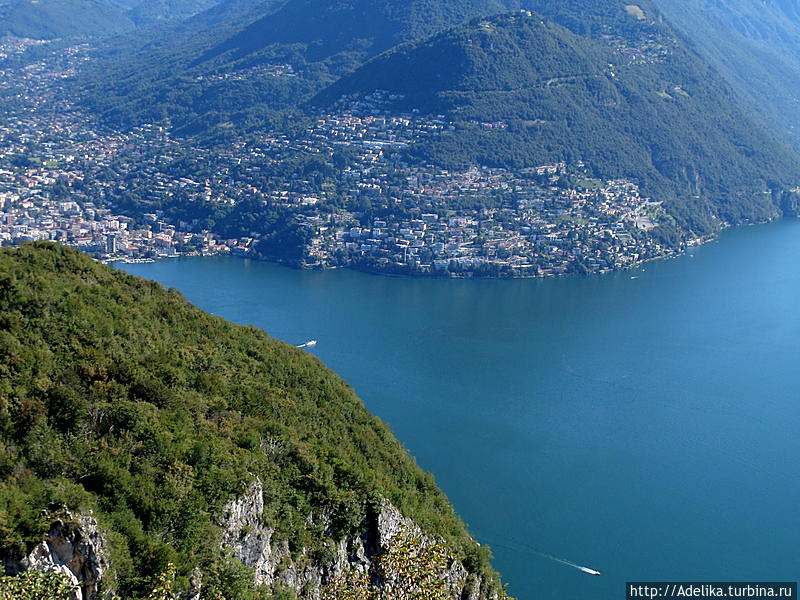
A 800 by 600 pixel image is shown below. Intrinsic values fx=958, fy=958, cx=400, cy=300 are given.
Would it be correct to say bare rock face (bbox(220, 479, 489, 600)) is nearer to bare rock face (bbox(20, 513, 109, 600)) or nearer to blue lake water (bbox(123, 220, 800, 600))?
bare rock face (bbox(20, 513, 109, 600))

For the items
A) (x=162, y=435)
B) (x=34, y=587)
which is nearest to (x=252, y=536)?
(x=162, y=435)

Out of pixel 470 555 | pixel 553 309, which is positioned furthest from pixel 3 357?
pixel 553 309

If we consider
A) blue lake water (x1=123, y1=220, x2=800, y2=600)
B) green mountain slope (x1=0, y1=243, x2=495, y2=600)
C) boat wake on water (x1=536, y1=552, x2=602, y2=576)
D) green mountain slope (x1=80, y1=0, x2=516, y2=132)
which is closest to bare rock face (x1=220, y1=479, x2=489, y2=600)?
green mountain slope (x1=0, y1=243, x2=495, y2=600)

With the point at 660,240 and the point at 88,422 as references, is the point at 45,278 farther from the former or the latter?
the point at 660,240

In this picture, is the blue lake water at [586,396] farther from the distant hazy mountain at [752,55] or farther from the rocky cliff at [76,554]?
the distant hazy mountain at [752,55]

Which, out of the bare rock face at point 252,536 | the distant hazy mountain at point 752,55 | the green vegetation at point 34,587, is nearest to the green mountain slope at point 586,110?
the distant hazy mountain at point 752,55

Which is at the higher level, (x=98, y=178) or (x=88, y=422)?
(x=88, y=422)
